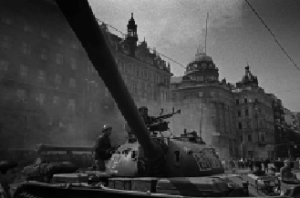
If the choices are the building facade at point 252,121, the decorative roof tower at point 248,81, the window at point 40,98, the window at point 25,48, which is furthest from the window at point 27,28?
the decorative roof tower at point 248,81

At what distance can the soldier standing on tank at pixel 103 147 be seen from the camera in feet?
27.1

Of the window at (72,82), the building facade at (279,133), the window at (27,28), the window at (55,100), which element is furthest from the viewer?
the building facade at (279,133)

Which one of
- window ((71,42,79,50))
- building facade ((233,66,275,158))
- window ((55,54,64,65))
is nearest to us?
window ((55,54,64,65))

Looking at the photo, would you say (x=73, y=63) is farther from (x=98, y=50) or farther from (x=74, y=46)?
(x=98, y=50)

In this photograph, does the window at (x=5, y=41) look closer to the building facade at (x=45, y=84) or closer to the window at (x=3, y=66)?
the building facade at (x=45, y=84)

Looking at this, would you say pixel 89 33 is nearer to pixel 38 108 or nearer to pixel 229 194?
pixel 229 194

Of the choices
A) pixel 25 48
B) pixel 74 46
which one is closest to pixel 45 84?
pixel 25 48

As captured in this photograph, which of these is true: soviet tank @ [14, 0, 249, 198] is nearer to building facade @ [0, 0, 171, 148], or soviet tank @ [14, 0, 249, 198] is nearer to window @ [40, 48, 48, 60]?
building facade @ [0, 0, 171, 148]

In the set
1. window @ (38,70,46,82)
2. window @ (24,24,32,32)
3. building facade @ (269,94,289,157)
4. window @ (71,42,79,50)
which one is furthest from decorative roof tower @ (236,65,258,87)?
window @ (24,24,32,32)

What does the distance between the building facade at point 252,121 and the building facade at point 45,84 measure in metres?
36.8

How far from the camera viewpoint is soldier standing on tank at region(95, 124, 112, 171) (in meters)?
8.26

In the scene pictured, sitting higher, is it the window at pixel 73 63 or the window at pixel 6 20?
the window at pixel 6 20

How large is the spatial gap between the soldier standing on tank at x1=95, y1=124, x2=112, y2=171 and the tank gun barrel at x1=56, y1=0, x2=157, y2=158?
3175 mm

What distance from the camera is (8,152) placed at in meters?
24.8
